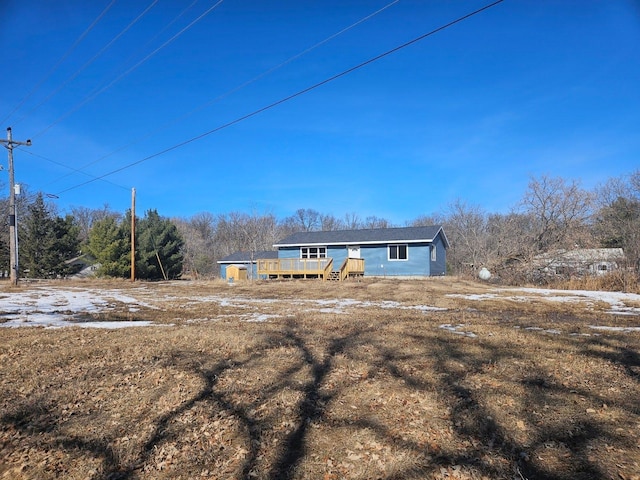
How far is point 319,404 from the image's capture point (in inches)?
153

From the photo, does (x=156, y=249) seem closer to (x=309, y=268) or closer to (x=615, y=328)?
(x=309, y=268)

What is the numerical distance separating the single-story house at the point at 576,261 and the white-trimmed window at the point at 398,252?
25.4ft

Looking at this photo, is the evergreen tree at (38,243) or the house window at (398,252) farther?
the evergreen tree at (38,243)

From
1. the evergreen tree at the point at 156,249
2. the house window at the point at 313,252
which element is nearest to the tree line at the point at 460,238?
the evergreen tree at the point at 156,249

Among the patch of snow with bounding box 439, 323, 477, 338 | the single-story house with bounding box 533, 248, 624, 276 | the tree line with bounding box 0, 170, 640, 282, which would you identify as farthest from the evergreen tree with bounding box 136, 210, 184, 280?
the patch of snow with bounding box 439, 323, 477, 338

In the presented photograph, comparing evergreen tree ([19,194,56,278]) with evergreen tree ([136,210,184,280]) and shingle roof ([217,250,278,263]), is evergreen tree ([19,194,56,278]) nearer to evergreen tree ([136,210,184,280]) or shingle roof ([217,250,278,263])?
evergreen tree ([136,210,184,280])

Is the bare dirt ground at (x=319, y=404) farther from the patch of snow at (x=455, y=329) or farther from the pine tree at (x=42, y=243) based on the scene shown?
the pine tree at (x=42, y=243)

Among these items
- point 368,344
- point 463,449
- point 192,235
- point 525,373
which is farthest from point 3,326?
point 192,235

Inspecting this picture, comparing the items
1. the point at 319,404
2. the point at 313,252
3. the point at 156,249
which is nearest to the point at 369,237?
the point at 313,252

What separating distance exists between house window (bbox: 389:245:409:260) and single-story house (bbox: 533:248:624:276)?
25.4 feet

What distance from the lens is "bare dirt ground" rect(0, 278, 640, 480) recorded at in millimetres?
2881

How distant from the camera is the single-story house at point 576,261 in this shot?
20.2 m

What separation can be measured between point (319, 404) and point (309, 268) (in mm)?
21192

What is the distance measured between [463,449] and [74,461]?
3053 mm
